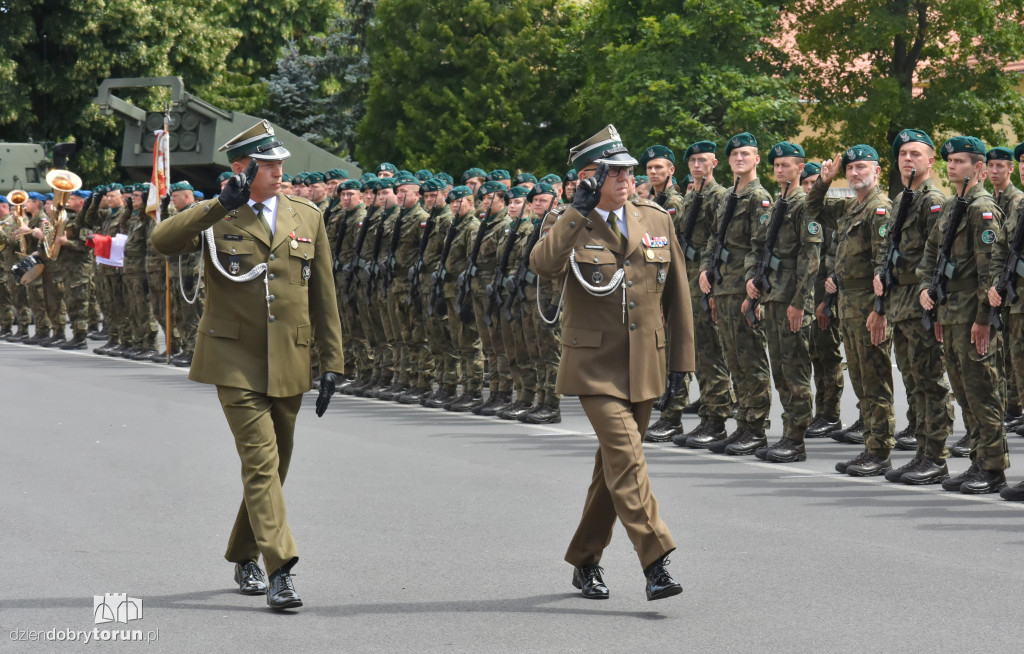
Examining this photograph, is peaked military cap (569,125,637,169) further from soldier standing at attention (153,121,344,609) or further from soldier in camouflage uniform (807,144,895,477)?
soldier in camouflage uniform (807,144,895,477)

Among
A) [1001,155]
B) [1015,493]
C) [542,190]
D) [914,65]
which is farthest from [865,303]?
[914,65]

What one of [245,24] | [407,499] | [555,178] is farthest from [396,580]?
[245,24]

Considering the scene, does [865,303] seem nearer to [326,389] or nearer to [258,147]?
[326,389]

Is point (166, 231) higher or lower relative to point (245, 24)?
lower

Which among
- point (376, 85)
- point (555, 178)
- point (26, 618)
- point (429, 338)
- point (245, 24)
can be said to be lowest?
point (26, 618)

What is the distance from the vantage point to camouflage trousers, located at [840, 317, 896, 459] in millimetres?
10586

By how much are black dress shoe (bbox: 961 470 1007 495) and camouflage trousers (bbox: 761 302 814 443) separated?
168 cm

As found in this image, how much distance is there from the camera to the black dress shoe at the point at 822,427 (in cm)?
1288

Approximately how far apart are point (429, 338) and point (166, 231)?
9.06m

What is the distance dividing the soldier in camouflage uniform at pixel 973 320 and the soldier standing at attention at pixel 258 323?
4.34 m

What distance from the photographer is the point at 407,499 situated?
955cm

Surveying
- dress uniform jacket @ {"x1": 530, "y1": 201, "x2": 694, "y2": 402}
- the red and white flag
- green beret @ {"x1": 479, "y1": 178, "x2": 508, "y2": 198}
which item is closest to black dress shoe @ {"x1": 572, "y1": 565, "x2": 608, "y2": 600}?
dress uniform jacket @ {"x1": 530, "y1": 201, "x2": 694, "y2": 402}

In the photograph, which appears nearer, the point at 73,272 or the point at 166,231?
the point at 166,231

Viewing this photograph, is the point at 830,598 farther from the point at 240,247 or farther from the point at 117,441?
the point at 117,441
